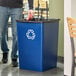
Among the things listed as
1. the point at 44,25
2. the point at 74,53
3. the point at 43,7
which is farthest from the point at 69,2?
the point at 43,7

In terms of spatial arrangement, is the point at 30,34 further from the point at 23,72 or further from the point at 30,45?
the point at 23,72

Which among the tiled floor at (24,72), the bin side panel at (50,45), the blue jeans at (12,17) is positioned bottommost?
the tiled floor at (24,72)

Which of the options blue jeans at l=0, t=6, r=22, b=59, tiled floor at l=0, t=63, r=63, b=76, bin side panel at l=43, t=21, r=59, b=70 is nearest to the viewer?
tiled floor at l=0, t=63, r=63, b=76

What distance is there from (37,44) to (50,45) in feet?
0.85

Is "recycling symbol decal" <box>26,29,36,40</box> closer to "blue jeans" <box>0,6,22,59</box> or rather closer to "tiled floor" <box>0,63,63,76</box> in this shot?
"blue jeans" <box>0,6,22,59</box>

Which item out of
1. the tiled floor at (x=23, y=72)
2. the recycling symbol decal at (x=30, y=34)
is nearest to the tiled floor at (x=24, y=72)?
the tiled floor at (x=23, y=72)

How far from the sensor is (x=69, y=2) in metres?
3.28

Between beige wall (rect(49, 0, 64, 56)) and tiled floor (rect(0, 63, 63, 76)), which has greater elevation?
beige wall (rect(49, 0, 64, 56))

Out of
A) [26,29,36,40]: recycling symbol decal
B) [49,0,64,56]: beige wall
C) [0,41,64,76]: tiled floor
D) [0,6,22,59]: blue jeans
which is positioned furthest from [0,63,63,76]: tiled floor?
[26,29,36,40]: recycling symbol decal

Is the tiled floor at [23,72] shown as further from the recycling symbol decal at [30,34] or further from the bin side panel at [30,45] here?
the recycling symbol decal at [30,34]

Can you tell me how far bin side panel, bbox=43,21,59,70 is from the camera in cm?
375

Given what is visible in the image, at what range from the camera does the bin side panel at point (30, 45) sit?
12.1 feet

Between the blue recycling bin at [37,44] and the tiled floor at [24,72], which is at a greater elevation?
the blue recycling bin at [37,44]

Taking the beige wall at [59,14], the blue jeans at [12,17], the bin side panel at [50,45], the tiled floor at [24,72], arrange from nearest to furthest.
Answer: the tiled floor at [24,72], the bin side panel at [50,45], the blue jeans at [12,17], the beige wall at [59,14]
